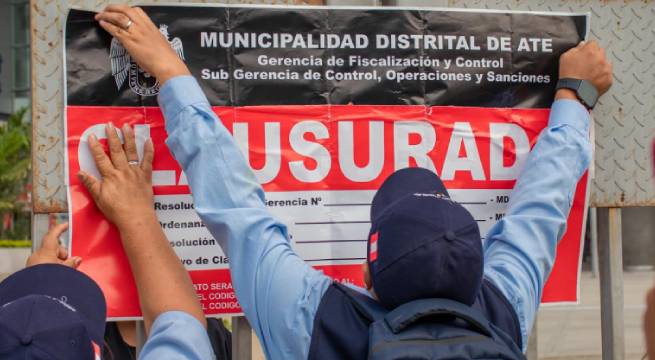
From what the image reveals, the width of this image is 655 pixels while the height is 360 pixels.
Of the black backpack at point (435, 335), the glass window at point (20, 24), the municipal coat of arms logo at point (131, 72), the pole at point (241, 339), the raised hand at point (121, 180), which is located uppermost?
the glass window at point (20, 24)

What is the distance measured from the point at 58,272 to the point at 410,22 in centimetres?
135

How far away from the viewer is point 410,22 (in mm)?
2531

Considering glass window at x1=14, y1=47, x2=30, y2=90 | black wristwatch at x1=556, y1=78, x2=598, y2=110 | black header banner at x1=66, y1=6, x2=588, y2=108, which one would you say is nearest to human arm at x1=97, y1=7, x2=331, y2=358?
black header banner at x1=66, y1=6, x2=588, y2=108

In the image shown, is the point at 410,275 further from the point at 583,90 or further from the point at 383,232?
the point at 583,90

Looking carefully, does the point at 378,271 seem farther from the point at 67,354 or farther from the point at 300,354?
the point at 67,354

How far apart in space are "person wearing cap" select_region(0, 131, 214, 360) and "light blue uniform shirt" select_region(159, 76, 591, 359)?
21cm

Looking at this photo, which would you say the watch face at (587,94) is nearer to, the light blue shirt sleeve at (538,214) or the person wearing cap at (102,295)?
the light blue shirt sleeve at (538,214)

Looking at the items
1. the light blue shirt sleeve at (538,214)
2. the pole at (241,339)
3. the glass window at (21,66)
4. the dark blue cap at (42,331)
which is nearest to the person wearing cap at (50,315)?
the dark blue cap at (42,331)

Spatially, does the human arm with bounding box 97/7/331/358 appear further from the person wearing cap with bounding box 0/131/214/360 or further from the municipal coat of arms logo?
the person wearing cap with bounding box 0/131/214/360

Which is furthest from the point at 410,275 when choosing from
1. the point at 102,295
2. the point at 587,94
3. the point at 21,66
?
the point at 21,66

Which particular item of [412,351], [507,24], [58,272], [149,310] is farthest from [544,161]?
[58,272]

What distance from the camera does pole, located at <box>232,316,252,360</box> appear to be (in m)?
2.44

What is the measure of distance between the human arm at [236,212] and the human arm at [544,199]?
0.55 meters

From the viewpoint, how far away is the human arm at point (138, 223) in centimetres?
221
